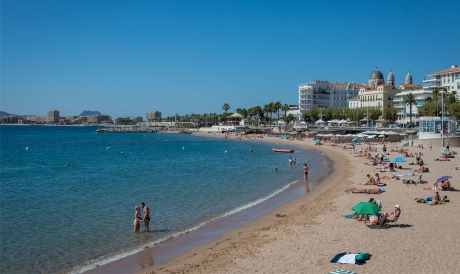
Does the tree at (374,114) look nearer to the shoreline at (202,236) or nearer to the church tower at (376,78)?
the church tower at (376,78)

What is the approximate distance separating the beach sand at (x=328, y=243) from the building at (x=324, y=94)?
110 m

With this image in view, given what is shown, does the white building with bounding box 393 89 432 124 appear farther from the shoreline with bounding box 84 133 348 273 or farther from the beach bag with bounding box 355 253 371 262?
the beach bag with bounding box 355 253 371 262

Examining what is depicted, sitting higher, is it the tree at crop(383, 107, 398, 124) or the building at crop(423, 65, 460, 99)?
the building at crop(423, 65, 460, 99)

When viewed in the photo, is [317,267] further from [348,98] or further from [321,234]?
[348,98]

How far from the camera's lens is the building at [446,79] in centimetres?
8775

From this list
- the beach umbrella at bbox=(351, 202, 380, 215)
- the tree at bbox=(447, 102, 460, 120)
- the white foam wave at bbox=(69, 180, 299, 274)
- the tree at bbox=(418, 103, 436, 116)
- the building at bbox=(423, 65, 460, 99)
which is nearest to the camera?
the white foam wave at bbox=(69, 180, 299, 274)

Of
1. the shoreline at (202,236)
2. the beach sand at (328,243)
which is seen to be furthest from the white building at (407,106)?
the beach sand at (328,243)

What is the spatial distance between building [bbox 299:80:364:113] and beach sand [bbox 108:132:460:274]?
362ft

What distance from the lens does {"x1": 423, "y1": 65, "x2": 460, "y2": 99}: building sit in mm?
87750

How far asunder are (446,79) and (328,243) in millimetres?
92448

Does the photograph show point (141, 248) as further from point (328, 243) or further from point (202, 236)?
point (328, 243)

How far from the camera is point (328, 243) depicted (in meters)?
13.0

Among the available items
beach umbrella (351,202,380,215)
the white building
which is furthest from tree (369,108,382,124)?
beach umbrella (351,202,380,215)

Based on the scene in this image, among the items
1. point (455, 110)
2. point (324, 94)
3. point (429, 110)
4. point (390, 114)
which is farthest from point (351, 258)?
point (324, 94)
